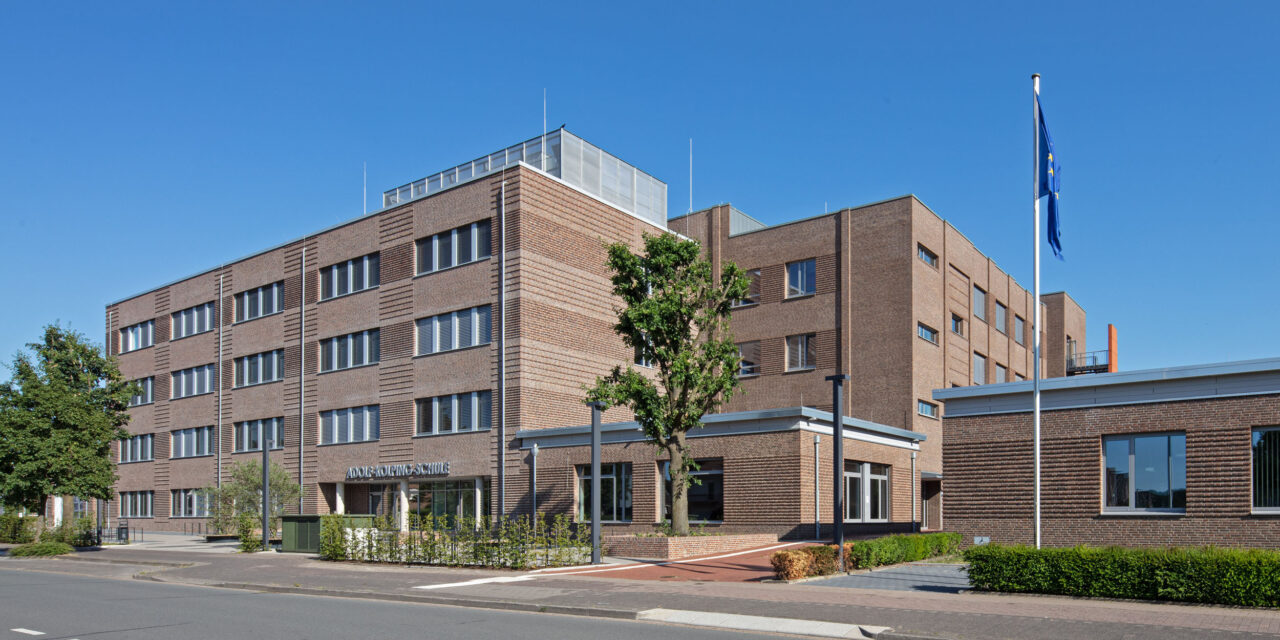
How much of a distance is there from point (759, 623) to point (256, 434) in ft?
135

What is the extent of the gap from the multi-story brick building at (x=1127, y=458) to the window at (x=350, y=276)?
27957 mm

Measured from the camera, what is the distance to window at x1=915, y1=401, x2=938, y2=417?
139ft

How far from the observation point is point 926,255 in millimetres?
45438

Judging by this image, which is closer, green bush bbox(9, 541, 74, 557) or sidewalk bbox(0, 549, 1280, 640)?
sidewalk bbox(0, 549, 1280, 640)

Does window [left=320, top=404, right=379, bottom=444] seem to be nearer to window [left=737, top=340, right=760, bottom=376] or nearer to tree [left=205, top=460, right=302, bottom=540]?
tree [left=205, top=460, right=302, bottom=540]

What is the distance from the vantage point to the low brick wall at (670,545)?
2559 centimetres

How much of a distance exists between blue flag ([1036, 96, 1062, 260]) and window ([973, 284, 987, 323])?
31.4 metres

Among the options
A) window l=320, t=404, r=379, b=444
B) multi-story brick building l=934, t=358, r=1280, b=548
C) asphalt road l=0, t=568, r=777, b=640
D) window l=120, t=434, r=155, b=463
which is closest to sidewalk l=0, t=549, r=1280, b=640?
asphalt road l=0, t=568, r=777, b=640

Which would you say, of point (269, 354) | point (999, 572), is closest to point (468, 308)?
point (269, 354)

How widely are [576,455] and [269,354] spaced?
70.5ft

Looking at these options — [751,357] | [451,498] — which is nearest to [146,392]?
[451,498]

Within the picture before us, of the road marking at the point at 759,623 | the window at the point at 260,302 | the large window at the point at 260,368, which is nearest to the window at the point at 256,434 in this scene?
the large window at the point at 260,368

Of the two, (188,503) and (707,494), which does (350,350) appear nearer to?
(188,503)

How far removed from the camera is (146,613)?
16.7 meters
